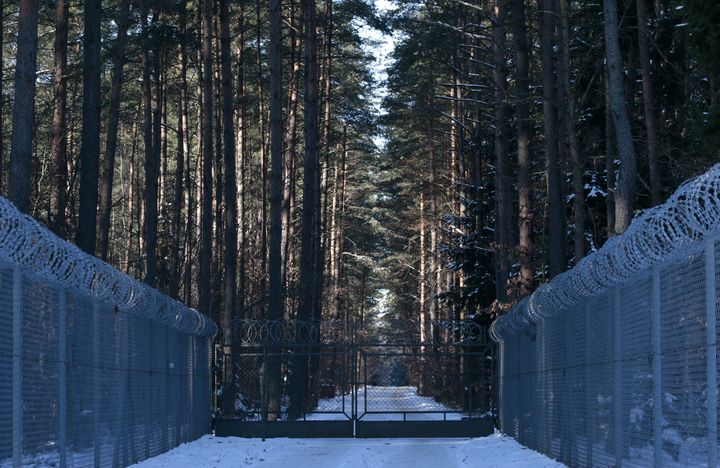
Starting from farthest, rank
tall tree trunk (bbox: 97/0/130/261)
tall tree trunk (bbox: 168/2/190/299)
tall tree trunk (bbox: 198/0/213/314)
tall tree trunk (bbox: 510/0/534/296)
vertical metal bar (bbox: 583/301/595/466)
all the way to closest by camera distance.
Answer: tall tree trunk (bbox: 168/2/190/299), tall tree trunk (bbox: 198/0/213/314), tall tree trunk (bbox: 510/0/534/296), tall tree trunk (bbox: 97/0/130/261), vertical metal bar (bbox: 583/301/595/466)

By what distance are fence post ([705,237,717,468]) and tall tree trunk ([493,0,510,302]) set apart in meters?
20.0

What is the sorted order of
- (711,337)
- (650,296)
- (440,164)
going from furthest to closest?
(440,164) → (650,296) → (711,337)

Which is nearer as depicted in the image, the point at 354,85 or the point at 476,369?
the point at 476,369

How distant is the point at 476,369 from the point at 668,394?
21.1 meters

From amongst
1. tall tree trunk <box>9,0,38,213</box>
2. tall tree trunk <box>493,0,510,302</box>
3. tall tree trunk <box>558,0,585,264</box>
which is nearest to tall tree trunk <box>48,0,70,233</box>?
tall tree trunk <box>9,0,38,213</box>

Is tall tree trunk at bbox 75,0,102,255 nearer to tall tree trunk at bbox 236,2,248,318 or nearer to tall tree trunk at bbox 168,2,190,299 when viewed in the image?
tall tree trunk at bbox 168,2,190,299

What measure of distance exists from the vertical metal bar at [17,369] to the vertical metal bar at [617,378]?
5285 mm

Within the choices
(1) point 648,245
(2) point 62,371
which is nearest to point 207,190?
(2) point 62,371

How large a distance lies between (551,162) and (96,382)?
12667mm

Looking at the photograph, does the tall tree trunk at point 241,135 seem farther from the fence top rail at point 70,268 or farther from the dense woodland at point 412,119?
the fence top rail at point 70,268

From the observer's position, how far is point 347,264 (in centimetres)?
7006

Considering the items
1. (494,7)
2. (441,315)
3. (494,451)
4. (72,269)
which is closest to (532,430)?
(494,451)

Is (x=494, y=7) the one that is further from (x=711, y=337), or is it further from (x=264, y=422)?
(x=711, y=337)

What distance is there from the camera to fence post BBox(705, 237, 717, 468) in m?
7.36
